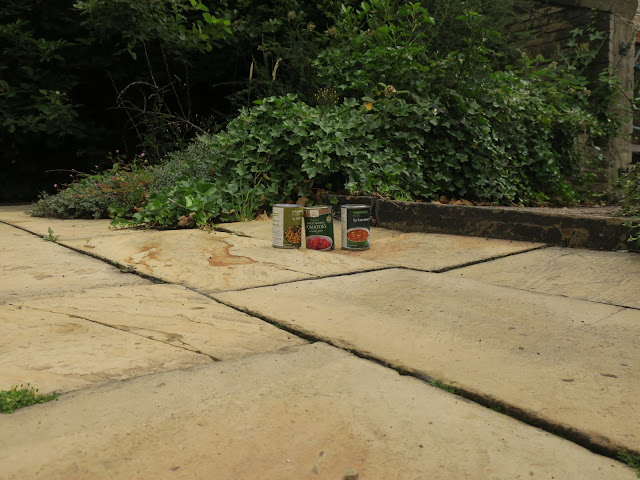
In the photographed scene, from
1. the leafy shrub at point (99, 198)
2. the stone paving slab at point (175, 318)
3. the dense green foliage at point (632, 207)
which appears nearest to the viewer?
the stone paving slab at point (175, 318)

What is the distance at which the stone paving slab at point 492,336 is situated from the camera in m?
1.19

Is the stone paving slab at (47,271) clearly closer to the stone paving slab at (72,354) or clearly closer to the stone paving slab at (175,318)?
the stone paving slab at (175,318)

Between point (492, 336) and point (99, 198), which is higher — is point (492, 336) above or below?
below

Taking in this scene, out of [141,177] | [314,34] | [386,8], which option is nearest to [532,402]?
[141,177]

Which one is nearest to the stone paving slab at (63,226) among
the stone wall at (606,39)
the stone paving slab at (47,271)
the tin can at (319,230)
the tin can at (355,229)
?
the stone paving slab at (47,271)

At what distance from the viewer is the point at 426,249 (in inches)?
118

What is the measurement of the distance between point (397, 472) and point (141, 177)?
381cm

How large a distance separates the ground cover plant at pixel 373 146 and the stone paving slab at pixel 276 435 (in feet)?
8.23

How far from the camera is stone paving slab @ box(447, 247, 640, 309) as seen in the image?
2125mm

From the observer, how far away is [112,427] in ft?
3.46

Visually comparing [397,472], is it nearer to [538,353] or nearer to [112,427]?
[112,427]

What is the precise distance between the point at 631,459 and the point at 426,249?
2044 mm

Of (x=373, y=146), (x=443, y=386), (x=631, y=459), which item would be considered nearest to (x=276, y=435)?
(x=443, y=386)

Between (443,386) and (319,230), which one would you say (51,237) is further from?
(443,386)
